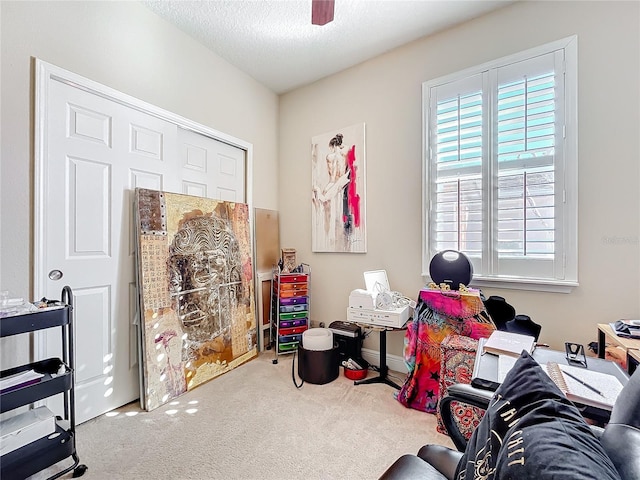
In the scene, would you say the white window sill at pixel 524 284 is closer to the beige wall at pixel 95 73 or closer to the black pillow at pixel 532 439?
the black pillow at pixel 532 439

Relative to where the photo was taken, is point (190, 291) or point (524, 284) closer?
point (524, 284)

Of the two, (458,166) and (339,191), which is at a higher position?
(458,166)

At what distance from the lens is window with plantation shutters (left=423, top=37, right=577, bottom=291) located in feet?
6.55

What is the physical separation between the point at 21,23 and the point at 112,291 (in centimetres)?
173

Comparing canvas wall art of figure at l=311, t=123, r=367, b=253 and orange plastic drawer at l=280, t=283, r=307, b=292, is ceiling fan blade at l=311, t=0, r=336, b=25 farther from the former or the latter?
orange plastic drawer at l=280, t=283, r=307, b=292

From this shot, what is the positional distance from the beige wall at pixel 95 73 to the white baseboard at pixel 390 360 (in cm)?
264

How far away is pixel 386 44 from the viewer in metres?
2.64

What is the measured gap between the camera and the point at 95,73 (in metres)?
1.98

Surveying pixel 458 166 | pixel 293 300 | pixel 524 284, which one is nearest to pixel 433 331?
pixel 524 284

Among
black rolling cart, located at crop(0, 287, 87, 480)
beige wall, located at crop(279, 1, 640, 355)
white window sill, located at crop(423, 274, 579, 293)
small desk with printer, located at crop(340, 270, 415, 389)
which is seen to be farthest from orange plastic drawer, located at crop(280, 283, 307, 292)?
black rolling cart, located at crop(0, 287, 87, 480)

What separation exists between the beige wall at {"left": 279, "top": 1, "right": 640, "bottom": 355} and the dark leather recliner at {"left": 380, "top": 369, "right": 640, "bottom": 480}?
59.0 inches

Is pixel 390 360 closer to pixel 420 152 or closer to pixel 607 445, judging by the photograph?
pixel 420 152

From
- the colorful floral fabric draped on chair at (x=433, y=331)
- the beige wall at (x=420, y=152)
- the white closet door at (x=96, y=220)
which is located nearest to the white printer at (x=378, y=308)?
the colorful floral fabric draped on chair at (x=433, y=331)

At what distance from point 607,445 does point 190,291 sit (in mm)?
2532
